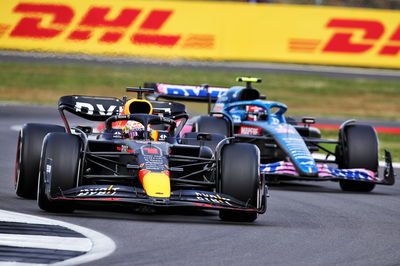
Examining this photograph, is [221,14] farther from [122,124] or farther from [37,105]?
[122,124]

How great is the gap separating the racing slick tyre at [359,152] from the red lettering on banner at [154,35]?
55.8 feet

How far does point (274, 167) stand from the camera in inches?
583

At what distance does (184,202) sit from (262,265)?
7.12 feet

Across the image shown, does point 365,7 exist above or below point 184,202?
above

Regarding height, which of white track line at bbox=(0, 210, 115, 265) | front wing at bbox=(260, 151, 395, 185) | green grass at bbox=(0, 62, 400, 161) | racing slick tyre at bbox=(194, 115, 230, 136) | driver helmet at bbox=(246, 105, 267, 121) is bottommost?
white track line at bbox=(0, 210, 115, 265)

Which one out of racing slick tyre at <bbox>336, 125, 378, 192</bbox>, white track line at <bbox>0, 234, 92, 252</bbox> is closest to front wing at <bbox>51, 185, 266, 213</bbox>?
white track line at <bbox>0, 234, 92, 252</bbox>

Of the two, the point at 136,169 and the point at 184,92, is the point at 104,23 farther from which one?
the point at 136,169

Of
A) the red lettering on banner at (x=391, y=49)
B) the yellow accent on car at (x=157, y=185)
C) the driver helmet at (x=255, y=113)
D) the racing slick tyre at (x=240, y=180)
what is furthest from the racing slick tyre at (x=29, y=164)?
the red lettering on banner at (x=391, y=49)

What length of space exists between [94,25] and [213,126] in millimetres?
16679

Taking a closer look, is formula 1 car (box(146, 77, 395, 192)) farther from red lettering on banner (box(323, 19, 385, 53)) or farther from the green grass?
red lettering on banner (box(323, 19, 385, 53))

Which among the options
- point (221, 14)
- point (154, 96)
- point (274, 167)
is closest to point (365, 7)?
point (221, 14)

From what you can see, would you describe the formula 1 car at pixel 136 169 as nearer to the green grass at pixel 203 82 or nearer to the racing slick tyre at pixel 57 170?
the racing slick tyre at pixel 57 170

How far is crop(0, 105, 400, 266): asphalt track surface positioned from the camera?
8.58m

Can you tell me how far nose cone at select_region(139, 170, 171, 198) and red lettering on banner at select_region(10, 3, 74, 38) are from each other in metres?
21.8
